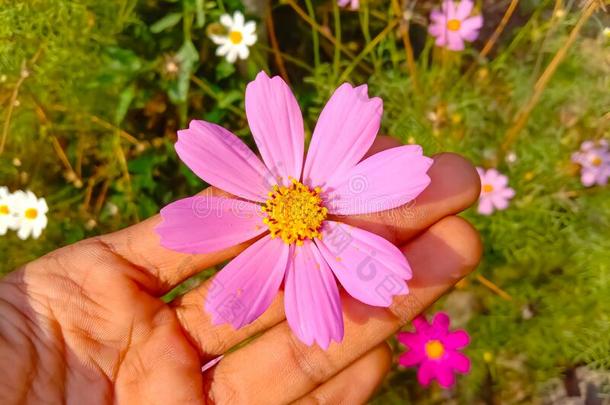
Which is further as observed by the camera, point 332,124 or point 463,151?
point 463,151

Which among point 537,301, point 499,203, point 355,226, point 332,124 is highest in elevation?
point 332,124

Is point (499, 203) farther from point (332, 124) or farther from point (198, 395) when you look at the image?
point (198, 395)

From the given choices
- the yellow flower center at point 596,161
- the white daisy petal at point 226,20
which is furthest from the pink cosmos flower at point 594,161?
the white daisy petal at point 226,20

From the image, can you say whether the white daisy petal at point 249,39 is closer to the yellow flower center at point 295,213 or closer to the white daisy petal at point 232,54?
the white daisy petal at point 232,54

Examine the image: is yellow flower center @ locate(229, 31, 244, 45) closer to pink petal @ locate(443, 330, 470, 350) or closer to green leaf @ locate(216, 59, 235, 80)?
green leaf @ locate(216, 59, 235, 80)

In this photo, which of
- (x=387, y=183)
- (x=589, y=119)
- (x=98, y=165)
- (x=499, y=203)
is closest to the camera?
(x=387, y=183)

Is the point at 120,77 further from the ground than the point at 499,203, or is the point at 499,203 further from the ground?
the point at 120,77

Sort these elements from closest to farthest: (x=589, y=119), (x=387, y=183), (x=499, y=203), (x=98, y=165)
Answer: (x=387, y=183)
(x=499, y=203)
(x=589, y=119)
(x=98, y=165)

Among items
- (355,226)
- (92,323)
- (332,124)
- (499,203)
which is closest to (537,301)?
(499,203)
